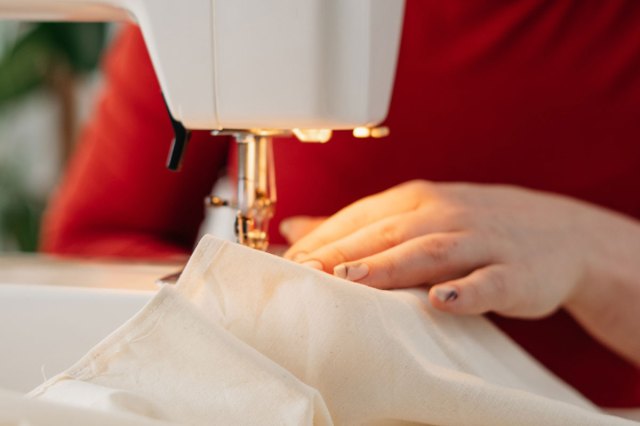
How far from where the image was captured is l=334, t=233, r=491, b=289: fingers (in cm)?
55

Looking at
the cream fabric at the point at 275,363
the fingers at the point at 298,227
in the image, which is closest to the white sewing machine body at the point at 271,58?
the cream fabric at the point at 275,363

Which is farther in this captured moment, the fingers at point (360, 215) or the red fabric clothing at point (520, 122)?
the red fabric clothing at point (520, 122)

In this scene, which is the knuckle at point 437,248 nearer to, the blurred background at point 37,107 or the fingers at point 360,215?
the fingers at point 360,215

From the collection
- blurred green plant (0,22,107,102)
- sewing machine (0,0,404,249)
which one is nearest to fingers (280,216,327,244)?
sewing machine (0,0,404,249)

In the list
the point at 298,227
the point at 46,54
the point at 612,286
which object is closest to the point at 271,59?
the point at 298,227

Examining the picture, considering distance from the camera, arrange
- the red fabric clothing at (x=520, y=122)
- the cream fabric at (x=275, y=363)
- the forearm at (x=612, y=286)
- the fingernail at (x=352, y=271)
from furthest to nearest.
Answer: the red fabric clothing at (x=520, y=122), the forearm at (x=612, y=286), the fingernail at (x=352, y=271), the cream fabric at (x=275, y=363)

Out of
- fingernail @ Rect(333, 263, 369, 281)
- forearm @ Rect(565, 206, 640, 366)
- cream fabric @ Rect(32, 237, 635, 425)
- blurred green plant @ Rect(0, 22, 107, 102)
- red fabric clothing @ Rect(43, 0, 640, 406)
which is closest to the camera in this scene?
cream fabric @ Rect(32, 237, 635, 425)

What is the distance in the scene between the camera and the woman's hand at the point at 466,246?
22.5 inches

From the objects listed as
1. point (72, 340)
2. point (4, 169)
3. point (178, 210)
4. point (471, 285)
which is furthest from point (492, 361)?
point (4, 169)

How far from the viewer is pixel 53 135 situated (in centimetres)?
232

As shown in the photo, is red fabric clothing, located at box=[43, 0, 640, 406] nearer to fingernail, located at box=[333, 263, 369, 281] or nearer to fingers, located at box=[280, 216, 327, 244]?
fingers, located at box=[280, 216, 327, 244]

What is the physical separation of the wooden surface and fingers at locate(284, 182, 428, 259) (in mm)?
110

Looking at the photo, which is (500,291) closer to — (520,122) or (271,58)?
(271,58)

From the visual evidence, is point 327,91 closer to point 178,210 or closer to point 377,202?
point 377,202
